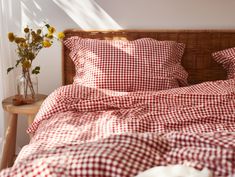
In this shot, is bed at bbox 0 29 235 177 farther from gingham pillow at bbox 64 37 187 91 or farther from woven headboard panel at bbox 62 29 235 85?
gingham pillow at bbox 64 37 187 91

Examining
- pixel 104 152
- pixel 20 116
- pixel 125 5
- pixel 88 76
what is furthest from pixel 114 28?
pixel 104 152

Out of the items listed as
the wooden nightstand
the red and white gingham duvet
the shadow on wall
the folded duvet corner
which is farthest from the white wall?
the folded duvet corner

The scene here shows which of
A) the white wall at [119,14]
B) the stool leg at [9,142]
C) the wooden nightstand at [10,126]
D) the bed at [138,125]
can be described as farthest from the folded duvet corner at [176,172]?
the white wall at [119,14]

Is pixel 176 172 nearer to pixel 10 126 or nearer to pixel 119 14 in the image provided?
pixel 10 126

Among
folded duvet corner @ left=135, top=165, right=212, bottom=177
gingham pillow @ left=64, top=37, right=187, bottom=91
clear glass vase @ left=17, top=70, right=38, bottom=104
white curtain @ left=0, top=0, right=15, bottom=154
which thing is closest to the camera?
folded duvet corner @ left=135, top=165, right=212, bottom=177

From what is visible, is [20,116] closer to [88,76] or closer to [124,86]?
[88,76]

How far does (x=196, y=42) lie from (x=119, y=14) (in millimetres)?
598

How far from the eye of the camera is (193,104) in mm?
2023

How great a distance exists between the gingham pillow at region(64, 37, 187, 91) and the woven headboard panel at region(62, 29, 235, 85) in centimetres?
16

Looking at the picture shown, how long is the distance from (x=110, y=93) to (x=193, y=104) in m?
0.47

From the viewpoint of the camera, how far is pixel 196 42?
8.95 ft

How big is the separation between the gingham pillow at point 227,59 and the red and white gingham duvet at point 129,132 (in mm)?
269

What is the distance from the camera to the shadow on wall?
2.81 m

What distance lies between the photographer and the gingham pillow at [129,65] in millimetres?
2377
